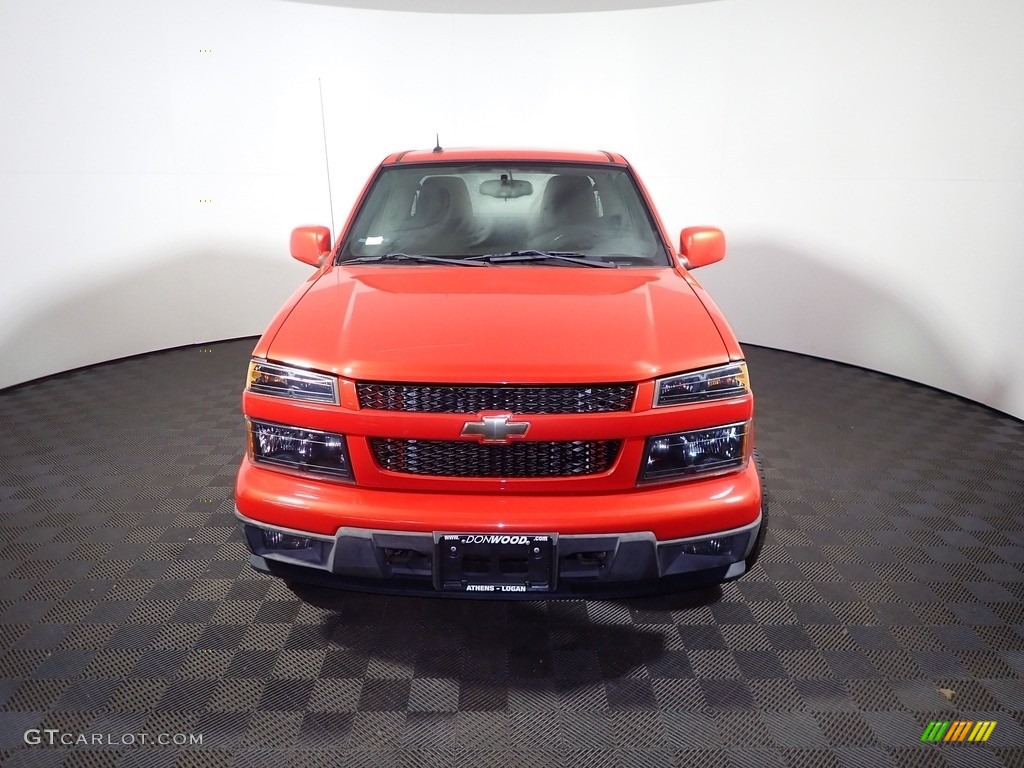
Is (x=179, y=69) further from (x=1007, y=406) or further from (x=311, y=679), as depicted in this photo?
(x=1007, y=406)

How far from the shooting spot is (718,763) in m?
1.83

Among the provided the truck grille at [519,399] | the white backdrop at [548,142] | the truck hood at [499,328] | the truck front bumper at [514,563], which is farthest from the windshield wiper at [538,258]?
the white backdrop at [548,142]

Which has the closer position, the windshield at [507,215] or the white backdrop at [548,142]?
the windshield at [507,215]

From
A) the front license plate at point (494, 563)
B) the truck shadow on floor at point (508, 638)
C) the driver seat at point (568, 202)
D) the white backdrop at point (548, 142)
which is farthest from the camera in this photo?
the white backdrop at point (548, 142)

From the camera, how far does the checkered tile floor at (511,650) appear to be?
189 centimetres

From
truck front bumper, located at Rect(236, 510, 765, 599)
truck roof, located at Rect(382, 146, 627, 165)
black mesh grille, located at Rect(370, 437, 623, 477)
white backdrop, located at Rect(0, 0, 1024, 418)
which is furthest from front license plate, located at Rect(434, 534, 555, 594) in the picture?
white backdrop, located at Rect(0, 0, 1024, 418)

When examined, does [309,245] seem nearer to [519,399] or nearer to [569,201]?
[569,201]

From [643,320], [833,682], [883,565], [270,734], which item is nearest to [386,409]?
[643,320]

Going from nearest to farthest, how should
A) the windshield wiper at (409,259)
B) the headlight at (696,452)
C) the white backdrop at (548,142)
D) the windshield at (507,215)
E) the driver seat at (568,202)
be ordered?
the headlight at (696,452)
the windshield wiper at (409,259)
the windshield at (507,215)
the driver seat at (568,202)
the white backdrop at (548,142)

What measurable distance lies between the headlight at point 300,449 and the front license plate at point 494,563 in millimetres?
388

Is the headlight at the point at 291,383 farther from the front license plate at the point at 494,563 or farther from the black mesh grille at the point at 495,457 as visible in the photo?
the front license plate at the point at 494,563

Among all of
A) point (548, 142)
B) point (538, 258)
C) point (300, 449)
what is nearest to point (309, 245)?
point (538, 258)

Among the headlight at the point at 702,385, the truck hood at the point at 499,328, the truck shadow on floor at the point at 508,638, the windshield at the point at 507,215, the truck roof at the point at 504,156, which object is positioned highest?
the truck roof at the point at 504,156

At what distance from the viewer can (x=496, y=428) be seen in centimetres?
183
